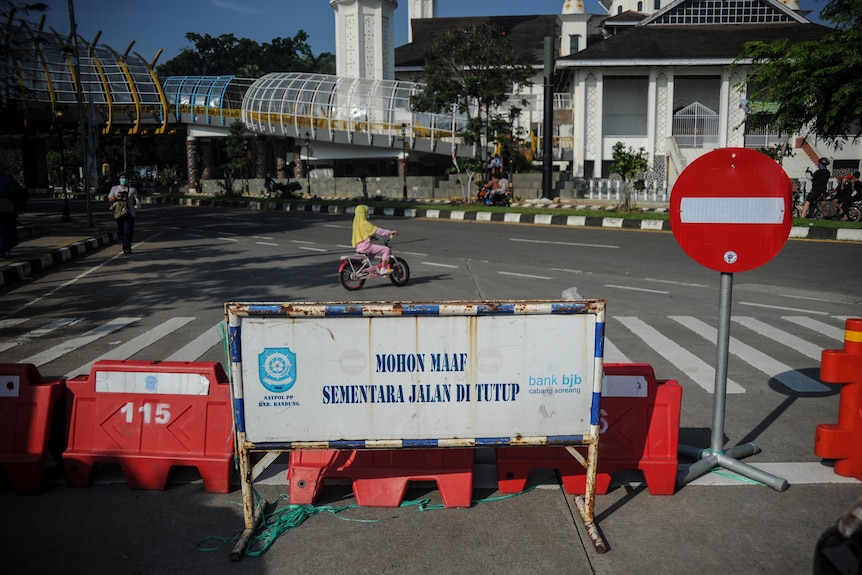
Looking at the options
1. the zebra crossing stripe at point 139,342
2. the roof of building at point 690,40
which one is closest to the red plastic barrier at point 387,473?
the zebra crossing stripe at point 139,342

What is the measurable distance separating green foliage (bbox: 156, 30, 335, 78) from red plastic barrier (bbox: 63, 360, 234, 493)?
251 feet

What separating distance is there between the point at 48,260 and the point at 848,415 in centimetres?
1503

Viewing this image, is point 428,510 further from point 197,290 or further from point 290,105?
point 290,105

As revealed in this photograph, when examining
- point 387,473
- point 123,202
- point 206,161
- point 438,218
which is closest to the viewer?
point 387,473

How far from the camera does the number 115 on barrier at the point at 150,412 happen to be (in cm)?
462

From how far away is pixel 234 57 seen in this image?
273 feet

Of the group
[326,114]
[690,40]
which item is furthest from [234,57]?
[690,40]

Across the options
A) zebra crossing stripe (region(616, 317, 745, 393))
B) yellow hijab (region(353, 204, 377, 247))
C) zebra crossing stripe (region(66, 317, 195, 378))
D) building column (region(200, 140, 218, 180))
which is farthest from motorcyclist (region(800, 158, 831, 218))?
building column (region(200, 140, 218, 180))

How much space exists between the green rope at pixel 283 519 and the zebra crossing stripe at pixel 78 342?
4.57m

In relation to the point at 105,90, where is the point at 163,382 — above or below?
below

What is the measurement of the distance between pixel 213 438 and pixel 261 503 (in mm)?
601

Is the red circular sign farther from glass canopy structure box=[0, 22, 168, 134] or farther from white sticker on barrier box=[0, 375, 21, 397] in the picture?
glass canopy structure box=[0, 22, 168, 134]

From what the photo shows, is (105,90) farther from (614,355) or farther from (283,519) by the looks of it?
(283,519)

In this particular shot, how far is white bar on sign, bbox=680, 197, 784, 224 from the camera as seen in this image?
4379 millimetres
